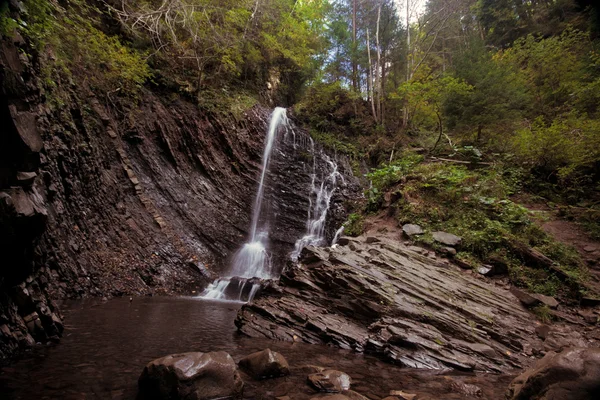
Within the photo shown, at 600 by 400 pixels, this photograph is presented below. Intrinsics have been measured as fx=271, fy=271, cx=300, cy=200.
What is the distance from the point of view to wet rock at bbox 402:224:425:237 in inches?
340

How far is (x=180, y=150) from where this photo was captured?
12.7 m

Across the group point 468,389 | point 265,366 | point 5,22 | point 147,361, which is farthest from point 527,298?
point 5,22

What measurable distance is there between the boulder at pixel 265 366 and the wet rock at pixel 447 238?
6252 millimetres

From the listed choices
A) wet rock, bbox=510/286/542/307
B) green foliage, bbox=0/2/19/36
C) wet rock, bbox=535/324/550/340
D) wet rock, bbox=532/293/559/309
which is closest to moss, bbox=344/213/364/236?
wet rock, bbox=510/286/542/307

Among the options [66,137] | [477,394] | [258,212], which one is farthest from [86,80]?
[477,394]

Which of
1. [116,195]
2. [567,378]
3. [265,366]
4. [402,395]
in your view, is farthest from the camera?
[116,195]

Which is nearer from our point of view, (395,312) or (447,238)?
(395,312)

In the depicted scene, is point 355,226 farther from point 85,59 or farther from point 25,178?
point 85,59

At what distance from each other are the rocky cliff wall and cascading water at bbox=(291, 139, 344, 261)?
444 mm

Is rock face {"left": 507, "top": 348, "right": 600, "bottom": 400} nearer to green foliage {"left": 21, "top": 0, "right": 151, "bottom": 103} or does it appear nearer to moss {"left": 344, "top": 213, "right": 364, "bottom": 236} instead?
moss {"left": 344, "top": 213, "right": 364, "bottom": 236}

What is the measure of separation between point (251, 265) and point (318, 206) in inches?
190

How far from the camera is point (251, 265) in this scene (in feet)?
38.8

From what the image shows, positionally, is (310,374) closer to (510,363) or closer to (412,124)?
(510,363)

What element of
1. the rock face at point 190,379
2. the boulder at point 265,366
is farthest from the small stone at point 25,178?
the boulder at point 265,366
